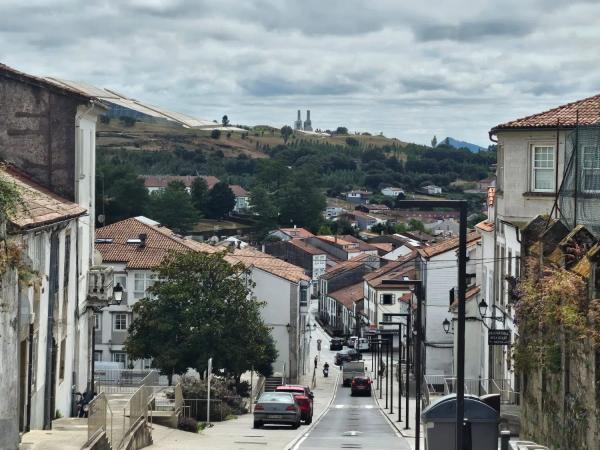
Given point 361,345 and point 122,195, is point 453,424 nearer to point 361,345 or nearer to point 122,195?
point 361,345

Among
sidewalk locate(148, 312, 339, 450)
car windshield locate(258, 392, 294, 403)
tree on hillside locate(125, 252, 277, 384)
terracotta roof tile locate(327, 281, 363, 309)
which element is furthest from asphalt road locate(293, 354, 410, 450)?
terracotta roof tile locate(327, 281, 363, 309)

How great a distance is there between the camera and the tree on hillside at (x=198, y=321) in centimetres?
5328

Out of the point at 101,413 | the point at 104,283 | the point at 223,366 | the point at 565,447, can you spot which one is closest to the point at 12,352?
the point at 101,413

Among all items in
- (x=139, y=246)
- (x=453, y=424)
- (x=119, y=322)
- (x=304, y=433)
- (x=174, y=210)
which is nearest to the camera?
(x=453, y=424)

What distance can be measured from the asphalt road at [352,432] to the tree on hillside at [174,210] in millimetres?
108043

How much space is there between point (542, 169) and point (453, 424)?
22.7 meters

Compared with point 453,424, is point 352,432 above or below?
below

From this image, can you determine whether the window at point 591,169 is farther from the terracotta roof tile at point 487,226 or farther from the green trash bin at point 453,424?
the terracotta roof tile at point 487,226

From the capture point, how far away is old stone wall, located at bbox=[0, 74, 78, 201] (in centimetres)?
3419

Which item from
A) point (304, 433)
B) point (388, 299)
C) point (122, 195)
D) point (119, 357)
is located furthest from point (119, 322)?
point (122, 195)

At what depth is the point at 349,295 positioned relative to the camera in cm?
13525

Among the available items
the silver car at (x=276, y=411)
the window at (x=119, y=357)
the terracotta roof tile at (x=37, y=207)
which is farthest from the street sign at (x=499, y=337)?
the window at (x=119, y=357)

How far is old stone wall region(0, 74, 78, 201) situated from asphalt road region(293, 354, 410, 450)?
10105 millimetres

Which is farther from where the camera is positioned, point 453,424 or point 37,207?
point 37,207
